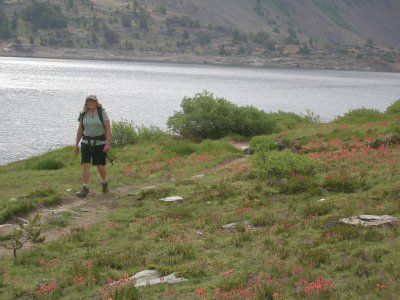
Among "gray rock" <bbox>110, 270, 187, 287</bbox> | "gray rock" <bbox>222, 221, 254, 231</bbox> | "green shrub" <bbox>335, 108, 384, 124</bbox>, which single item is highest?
"gray rock" <bbox>110, 270, 187, 287</bbox>

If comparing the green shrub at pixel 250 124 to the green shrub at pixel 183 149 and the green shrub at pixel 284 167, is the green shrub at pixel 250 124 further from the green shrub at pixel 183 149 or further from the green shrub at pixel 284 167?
the green shrub at pixel 284 167

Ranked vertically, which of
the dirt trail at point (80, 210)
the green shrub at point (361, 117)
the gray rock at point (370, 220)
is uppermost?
the gray rock at point (370, 220)

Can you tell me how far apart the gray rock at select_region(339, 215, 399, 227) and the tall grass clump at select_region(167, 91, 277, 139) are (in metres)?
23.2

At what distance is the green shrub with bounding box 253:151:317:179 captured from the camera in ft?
61.1

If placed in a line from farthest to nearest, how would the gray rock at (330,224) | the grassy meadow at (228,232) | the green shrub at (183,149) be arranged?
1. the green shrub at (183,149)
2. the gray rock at (330,224)
3. the grassy meadow at (228,232)

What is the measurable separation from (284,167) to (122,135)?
62.8 feet

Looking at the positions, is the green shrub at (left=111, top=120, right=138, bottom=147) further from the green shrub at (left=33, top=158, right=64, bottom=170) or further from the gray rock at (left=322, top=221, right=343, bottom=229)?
the gray rock at (left=322, top=221, right=343, bottom=229)

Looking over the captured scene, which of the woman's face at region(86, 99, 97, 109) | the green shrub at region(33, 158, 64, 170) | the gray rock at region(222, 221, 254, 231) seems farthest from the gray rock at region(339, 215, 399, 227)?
the green shrub at region(33, 158, 64, 170)

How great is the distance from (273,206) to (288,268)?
534 centimetres

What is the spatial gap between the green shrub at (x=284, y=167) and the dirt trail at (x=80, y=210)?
181 inches

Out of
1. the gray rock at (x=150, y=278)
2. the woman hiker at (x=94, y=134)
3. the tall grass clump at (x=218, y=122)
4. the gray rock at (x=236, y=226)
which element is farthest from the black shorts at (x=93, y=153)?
the tall grass clump at (x=218, y=122)

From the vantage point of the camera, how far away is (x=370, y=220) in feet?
40.2

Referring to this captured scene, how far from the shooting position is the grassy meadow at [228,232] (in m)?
9.50

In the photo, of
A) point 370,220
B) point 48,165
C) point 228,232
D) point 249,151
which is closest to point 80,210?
point 228,232
